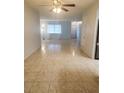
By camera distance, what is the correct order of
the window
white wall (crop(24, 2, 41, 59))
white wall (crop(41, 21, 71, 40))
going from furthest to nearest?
the window
white wall (crop(41, 21, 71, 40))
white wall (crop(24, 2, 41, 59))

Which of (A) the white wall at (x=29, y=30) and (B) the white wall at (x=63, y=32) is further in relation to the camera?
(B) the white wall at (x=63, y=32)

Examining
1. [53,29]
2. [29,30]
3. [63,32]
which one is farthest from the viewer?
[53,29]

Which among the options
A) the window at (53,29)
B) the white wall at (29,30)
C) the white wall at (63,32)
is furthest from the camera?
the window at (53,29)

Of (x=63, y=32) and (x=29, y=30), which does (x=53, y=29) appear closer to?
(x=63, y=32)

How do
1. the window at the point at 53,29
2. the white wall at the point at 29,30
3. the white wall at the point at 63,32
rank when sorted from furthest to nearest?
the window at the point at 53,29 < the white wall at the point at 63,32 < the white wall at the point at 29,30

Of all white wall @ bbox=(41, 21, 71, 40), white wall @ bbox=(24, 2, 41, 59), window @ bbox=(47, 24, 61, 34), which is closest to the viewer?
white wall @ bbox=(24, 2, 41, 59)

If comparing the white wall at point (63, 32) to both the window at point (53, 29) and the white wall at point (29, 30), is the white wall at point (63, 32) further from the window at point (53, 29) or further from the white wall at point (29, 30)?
the white wall at point (29, 30)

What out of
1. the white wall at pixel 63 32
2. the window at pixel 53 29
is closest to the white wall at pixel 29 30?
the white wall at pixel 63 32

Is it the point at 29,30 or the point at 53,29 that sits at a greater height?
the point at 53,29

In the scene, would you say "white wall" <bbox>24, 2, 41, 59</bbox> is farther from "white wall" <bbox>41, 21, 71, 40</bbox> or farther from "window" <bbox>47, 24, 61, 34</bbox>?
"window" <bbox>47, 24, 61, 34</bbox>

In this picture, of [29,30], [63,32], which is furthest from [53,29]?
Answer: [29,30]

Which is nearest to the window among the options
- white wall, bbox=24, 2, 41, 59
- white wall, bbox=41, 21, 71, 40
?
white wall, bbox=41, 21, 71, 40
